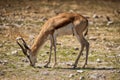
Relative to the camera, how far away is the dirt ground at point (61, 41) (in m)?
11.8

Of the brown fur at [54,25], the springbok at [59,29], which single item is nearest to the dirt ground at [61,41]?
the springbok at [59,29]

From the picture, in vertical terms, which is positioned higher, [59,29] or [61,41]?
[59,29]

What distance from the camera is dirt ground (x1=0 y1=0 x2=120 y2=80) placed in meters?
11.8

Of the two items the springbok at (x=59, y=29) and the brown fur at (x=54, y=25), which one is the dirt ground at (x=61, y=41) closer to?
the springbok at (x=59, y=29)

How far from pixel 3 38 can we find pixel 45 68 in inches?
153

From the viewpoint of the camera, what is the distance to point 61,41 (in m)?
15.7

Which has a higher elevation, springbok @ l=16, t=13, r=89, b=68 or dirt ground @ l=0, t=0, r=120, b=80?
springbok @ l=16, t=13, r=89, b=68

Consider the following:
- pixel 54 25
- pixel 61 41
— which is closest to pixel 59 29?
pixel 54 25

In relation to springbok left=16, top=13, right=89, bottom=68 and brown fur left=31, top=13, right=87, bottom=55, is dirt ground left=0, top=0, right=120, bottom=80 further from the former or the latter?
brown fur left=31, top=13, right=87, bottom=55

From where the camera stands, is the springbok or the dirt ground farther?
the springbok

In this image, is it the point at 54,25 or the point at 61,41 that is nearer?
the point at 54,25

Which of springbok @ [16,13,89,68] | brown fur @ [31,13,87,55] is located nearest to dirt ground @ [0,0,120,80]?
springbok @ [16,13,89,68]

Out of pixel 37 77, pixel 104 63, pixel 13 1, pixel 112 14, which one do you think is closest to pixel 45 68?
pixel 37 77

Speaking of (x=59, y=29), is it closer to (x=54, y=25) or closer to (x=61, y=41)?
(x=54, y=25)
